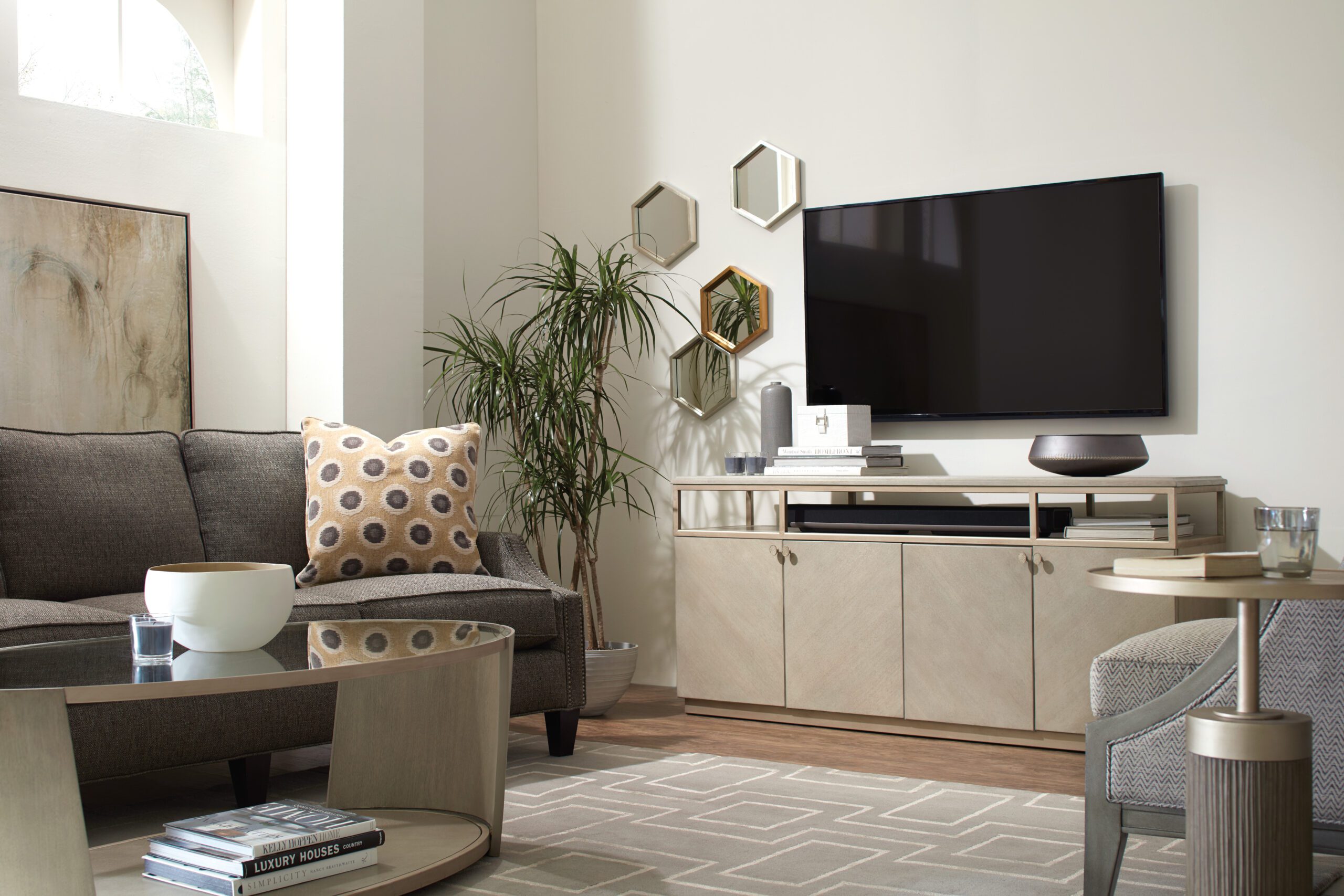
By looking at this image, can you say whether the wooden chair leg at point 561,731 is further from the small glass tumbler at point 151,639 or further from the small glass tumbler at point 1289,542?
the small glass tumbler at point 1289,542

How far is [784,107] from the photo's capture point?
4.18 metres

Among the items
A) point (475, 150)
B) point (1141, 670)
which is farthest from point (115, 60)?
point (1141, 670)

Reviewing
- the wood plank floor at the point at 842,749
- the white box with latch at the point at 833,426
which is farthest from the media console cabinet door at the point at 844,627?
the white box with latch at the point at 833,426

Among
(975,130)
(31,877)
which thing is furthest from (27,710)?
(975,130)

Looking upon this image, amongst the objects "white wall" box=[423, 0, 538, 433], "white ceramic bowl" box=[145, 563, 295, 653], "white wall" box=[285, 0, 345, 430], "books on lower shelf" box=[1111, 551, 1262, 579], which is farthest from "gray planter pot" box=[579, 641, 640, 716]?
"books on lower shelf" box=[1111, 551, 1262, 579]

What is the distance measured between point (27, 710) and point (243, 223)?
2641 mm

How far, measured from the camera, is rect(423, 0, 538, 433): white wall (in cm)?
439

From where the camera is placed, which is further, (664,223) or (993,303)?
(664,223)

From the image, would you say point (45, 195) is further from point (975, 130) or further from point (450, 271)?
point (975, 130)

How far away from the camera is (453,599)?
2986 millimetres

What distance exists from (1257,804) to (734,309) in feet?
9.73

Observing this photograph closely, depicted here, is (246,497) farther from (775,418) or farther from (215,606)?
(775,418)

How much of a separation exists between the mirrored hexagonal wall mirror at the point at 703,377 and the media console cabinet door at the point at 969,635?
1.09m

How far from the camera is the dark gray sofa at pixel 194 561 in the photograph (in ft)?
7.98
